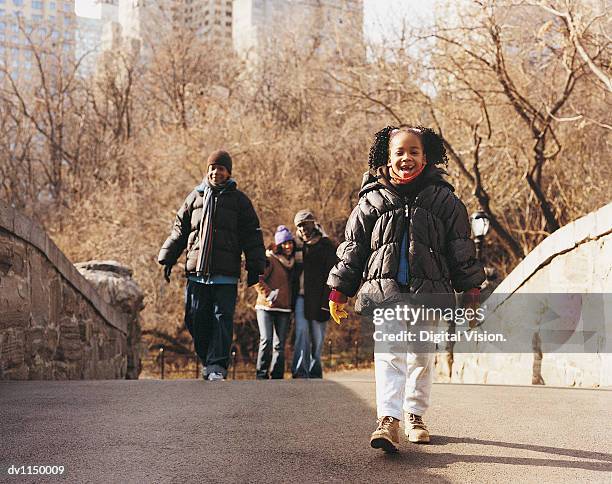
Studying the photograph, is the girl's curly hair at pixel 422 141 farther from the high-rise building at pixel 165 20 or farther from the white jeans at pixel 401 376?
the high-rise building at pixel 165 20

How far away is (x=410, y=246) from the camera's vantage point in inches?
138

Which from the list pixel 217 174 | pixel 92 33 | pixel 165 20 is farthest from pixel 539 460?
pixel 92 33

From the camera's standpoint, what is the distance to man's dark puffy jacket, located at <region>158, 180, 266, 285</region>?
6.33m

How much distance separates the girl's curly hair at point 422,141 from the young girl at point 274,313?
13.3ft

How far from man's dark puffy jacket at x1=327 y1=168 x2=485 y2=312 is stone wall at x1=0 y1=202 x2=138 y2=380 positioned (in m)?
3.02

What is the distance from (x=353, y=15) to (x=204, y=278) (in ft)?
39.7

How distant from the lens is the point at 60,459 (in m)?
3.21

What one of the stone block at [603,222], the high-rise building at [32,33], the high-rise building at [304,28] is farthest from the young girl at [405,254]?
the high-rise building at [32,33]

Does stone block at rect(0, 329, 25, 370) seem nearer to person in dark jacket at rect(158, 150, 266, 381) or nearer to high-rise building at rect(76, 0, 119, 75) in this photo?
person in dark jacket at rect(158, 150, 266, 381)

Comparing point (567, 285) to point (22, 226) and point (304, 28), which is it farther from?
point (304, 28)

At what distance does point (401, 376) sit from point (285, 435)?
Result: 68 cm

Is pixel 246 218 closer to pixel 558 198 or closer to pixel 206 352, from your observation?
pixel 206 352

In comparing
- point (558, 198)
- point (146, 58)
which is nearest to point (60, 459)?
point (558, 198)

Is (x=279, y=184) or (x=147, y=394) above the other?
(x=279, y=184)
